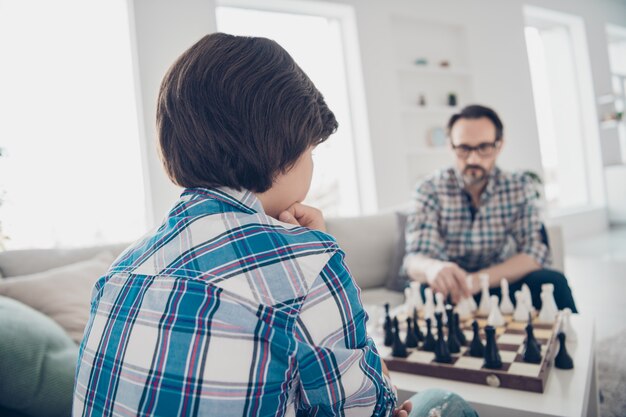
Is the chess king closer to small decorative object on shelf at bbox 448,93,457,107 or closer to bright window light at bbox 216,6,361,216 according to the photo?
bright window light at bbox 216,6,361,216

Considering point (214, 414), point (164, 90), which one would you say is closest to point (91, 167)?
point (164, 90)

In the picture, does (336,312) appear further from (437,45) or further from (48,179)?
(437,45)

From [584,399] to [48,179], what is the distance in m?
3.46

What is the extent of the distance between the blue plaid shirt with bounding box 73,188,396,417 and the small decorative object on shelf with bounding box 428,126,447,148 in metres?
4.67

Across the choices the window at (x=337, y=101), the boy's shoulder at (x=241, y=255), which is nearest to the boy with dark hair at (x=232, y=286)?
the boy's shoulder at (x=241, y=255)

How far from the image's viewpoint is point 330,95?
458 centimetres

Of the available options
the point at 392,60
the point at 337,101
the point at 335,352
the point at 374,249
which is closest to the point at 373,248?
the point at 374,249

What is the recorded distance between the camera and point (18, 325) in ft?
3.43

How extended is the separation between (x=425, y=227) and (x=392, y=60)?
3.11 m

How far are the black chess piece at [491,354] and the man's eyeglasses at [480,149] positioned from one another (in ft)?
3.78

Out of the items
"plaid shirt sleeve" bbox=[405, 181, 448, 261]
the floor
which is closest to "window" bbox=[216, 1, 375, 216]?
the floor

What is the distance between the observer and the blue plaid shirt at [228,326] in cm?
52

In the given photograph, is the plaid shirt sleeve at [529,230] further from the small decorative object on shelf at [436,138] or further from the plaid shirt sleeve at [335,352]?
the small decorative object on shelf at [436,138]

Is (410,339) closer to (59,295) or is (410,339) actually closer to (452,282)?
(452,282)
